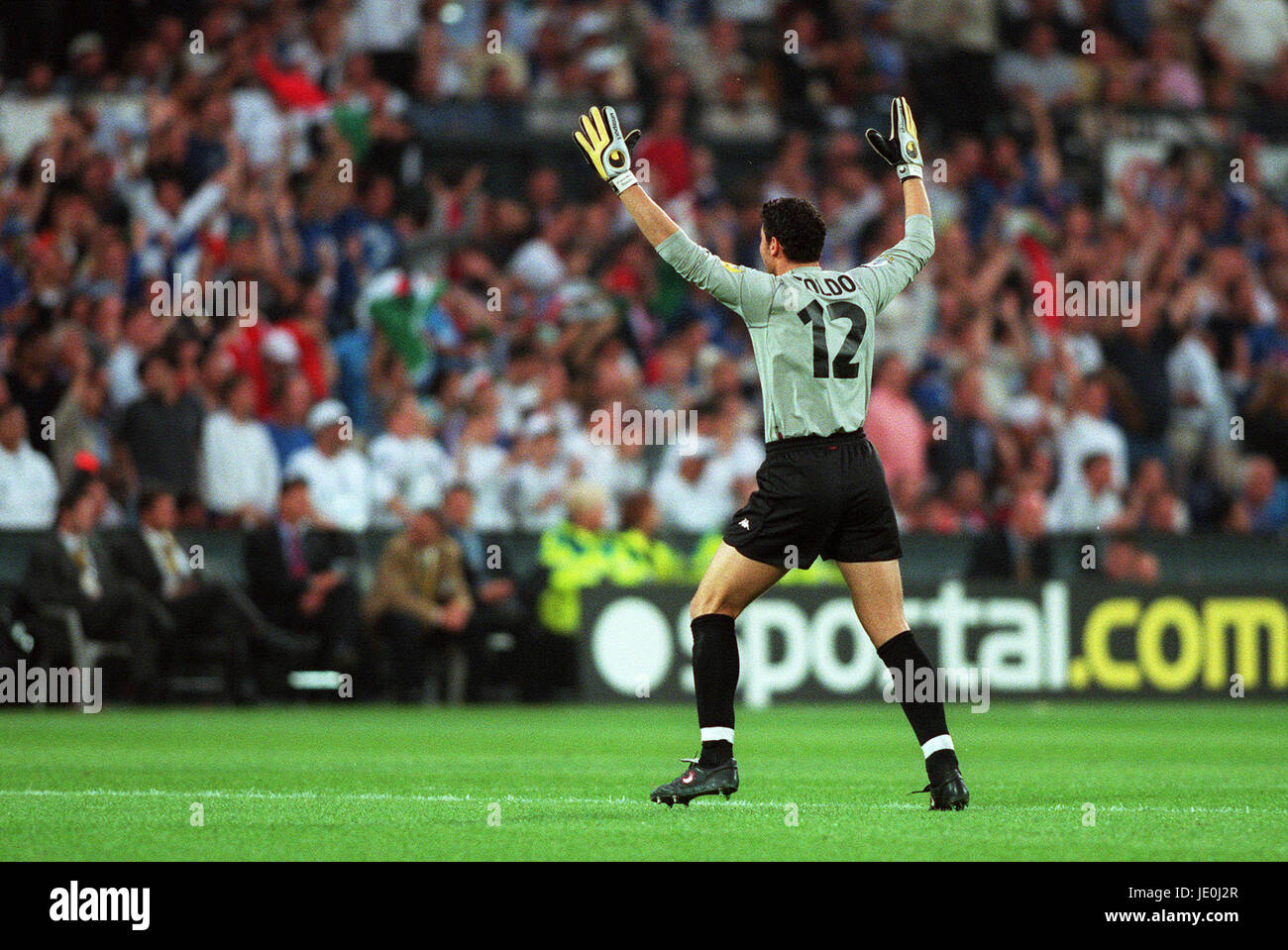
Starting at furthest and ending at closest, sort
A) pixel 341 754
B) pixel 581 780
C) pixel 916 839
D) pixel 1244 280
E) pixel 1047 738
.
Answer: pixel 1244 280 → pixel 1047 738 → pixel 341 754 → pixel 581 780 → pixel 916 839

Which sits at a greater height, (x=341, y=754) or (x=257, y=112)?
(x=257, y=112)

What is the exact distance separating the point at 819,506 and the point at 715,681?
2.63 feet

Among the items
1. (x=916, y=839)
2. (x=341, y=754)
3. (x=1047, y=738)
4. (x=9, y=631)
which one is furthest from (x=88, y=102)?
(x=916, y=839)

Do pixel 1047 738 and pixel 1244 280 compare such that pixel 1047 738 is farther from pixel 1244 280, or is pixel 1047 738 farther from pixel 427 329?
pixel 1244 280

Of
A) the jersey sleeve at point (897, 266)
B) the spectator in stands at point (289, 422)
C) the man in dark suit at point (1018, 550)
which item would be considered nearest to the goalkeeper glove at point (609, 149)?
the jersey sleeve at point (897, 266)

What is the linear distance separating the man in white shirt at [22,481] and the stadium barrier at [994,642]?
13.6 ft

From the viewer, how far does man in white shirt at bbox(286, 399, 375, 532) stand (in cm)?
1611

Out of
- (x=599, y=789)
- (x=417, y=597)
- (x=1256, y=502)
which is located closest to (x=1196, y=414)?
(x=1256, y=502)

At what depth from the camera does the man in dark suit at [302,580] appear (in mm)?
15898

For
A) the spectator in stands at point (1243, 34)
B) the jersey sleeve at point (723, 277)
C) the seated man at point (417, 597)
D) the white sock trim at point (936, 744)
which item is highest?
the spectator in stands at point (1243, 34)

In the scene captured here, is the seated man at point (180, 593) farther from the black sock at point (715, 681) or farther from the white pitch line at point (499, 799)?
the black sock at point (715, 681)

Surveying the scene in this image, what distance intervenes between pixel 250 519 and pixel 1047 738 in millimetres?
6579

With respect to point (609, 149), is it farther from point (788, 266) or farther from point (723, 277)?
point (788, 266)
